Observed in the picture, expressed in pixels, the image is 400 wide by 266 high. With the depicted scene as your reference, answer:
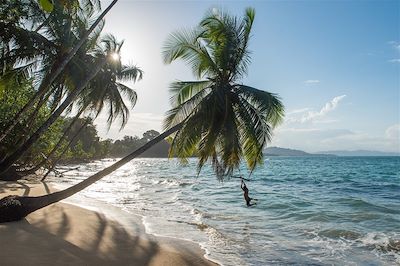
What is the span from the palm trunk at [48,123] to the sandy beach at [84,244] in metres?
3.16

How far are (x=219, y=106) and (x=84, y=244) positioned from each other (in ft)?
19.2

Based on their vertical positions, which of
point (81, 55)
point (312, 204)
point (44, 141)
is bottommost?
point (312, 204)

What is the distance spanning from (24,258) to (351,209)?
57.2ft

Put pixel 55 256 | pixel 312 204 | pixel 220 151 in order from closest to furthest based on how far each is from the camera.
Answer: pixel 55 256
pixel 220 151
pixel 312 204

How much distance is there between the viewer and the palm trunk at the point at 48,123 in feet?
39.5

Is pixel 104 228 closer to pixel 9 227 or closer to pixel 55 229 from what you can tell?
pixel 55 229

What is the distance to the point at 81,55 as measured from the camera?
17.3 m

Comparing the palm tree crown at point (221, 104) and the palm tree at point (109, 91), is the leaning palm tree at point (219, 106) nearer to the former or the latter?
the palm tree crown at point (221, 104)

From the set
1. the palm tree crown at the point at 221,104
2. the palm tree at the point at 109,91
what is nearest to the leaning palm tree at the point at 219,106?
the palm tree crown at the point at 221,104

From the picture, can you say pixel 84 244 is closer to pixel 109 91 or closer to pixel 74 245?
pixel 74 245

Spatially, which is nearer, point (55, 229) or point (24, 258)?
point (24, 258)

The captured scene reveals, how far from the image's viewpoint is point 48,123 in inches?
498

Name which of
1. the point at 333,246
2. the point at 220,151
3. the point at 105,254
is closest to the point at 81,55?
the point at 220,151

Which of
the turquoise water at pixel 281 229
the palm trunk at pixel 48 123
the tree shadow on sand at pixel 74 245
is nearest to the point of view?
the tree shadow on sand at pixel 74 245
